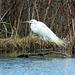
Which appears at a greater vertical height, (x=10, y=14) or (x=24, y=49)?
(x=10, y=14)

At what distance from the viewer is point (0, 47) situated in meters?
11.7

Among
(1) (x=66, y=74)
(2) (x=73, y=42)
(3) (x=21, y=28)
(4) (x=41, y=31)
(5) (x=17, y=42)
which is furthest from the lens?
(3) (x=21, y=28)

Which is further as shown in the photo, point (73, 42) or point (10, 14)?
point (10, 14)

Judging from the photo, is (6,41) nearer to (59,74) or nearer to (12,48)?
(12,48)

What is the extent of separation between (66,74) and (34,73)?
612 millimetres

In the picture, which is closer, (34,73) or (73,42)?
(34,73)

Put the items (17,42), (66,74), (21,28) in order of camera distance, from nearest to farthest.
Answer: (66,74) → (17,42) → (21,28)

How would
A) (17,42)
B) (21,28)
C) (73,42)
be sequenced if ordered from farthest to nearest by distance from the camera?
(21,28) → (17,42) → (73,42)

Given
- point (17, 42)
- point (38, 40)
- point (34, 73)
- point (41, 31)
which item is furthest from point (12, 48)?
point (34, 73)

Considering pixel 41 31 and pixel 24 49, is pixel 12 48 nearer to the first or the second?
pixel 24 49

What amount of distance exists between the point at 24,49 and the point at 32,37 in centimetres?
66

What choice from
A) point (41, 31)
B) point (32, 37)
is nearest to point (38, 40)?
point (32, 37)

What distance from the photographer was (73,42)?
1086 centimetres

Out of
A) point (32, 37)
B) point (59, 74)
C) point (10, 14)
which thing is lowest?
point (59, 74)
